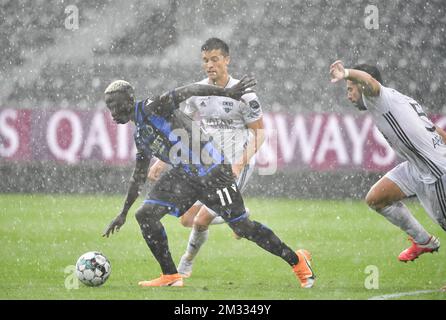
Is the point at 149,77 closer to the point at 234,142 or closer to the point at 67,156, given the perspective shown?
the point at 67,156

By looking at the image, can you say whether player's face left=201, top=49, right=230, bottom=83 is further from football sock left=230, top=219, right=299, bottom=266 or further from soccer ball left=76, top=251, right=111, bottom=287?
soccer ball left=76, top=251, right=111, bottom=287

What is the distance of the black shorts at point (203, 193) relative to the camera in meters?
7.93

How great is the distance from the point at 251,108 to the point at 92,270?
6.68ft

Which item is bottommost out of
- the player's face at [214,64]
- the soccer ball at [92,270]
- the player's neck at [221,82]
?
the soccer ball at [92,270]

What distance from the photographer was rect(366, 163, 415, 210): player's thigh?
27.7ft

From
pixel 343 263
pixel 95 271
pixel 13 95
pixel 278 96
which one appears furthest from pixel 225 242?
pixel 13 95

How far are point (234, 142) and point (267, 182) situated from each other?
7294mm

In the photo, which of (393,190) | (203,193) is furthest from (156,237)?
(393,190)

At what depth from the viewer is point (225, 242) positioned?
1177cm

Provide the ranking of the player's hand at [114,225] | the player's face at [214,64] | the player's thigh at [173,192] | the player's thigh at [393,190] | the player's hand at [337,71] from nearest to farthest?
the player's hand at [337,71] < the player's hand at [114,225] < the player's thigh at [173,192] < the player's thigh at [393,190] < the player's face at [214,64]

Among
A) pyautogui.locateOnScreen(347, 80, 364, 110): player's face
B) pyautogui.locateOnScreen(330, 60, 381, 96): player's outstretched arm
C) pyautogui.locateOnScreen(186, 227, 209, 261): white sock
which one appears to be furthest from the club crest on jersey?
pyautogui.locateOnScreen(330, 60, 381, 96): player's outstretched arm

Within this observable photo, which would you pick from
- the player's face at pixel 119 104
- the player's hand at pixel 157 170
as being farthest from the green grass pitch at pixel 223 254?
the player's face at pixel 119 104

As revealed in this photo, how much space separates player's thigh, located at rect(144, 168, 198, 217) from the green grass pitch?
667 mm

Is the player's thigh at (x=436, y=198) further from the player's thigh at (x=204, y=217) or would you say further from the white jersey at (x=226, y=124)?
the player's thigh at (x=204, y=217)
